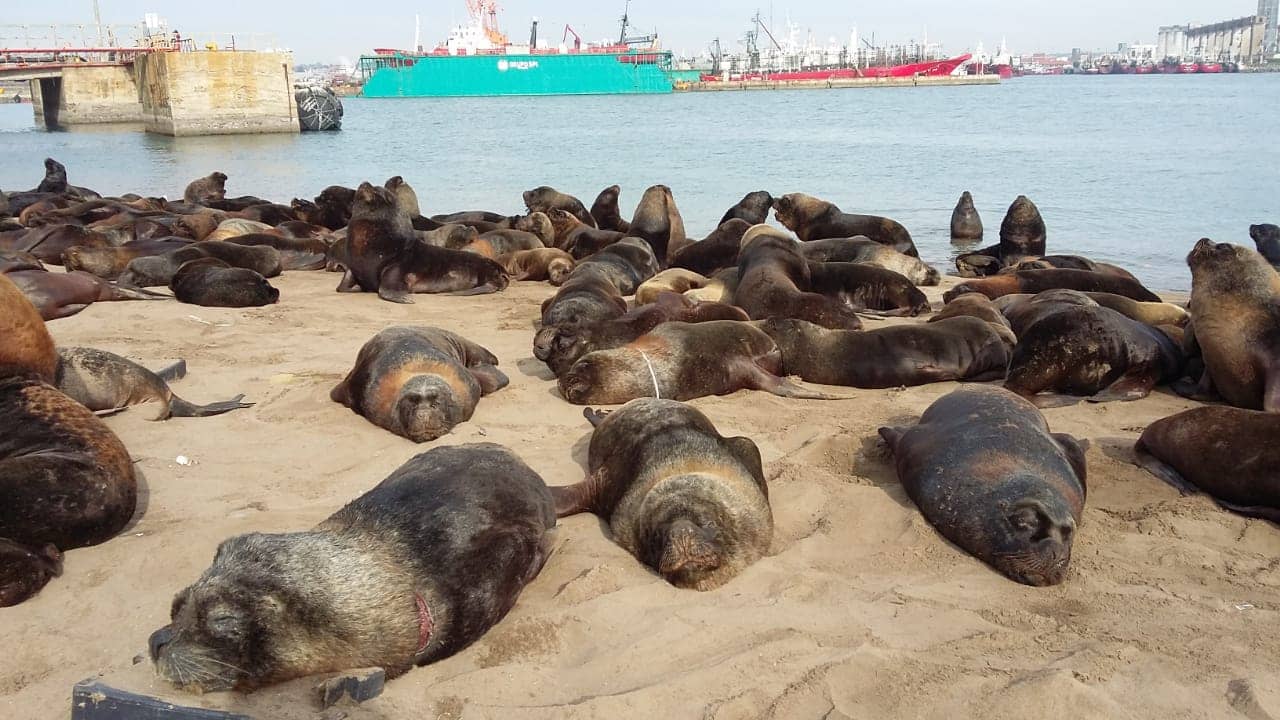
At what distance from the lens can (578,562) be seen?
4.15 meters

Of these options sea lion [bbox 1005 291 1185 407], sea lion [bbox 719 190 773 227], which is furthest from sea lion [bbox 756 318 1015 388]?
sea lion [bbox 719 190 773 227]

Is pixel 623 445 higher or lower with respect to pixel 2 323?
lower

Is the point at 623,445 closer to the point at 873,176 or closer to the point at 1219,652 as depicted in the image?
the point at 1219,652

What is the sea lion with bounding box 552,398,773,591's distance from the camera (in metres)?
3.95

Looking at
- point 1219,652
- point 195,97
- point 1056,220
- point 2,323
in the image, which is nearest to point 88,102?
point 195,97

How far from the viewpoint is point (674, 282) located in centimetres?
962

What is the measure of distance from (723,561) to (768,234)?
6.01 m

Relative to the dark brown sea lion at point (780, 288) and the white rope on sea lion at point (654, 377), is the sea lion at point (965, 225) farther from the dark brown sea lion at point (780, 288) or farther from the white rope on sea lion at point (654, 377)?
the white rope on sea lion at point (654, 377)

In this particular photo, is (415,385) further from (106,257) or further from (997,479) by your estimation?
(106,257)

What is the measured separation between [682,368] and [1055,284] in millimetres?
4814

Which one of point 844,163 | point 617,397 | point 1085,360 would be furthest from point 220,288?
point 844,163

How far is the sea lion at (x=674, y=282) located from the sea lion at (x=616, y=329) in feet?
3.82

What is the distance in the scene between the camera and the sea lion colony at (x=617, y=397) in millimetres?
3244

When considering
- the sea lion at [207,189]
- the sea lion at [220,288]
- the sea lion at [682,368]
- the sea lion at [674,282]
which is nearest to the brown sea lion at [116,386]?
the sea lion at [682,368]
